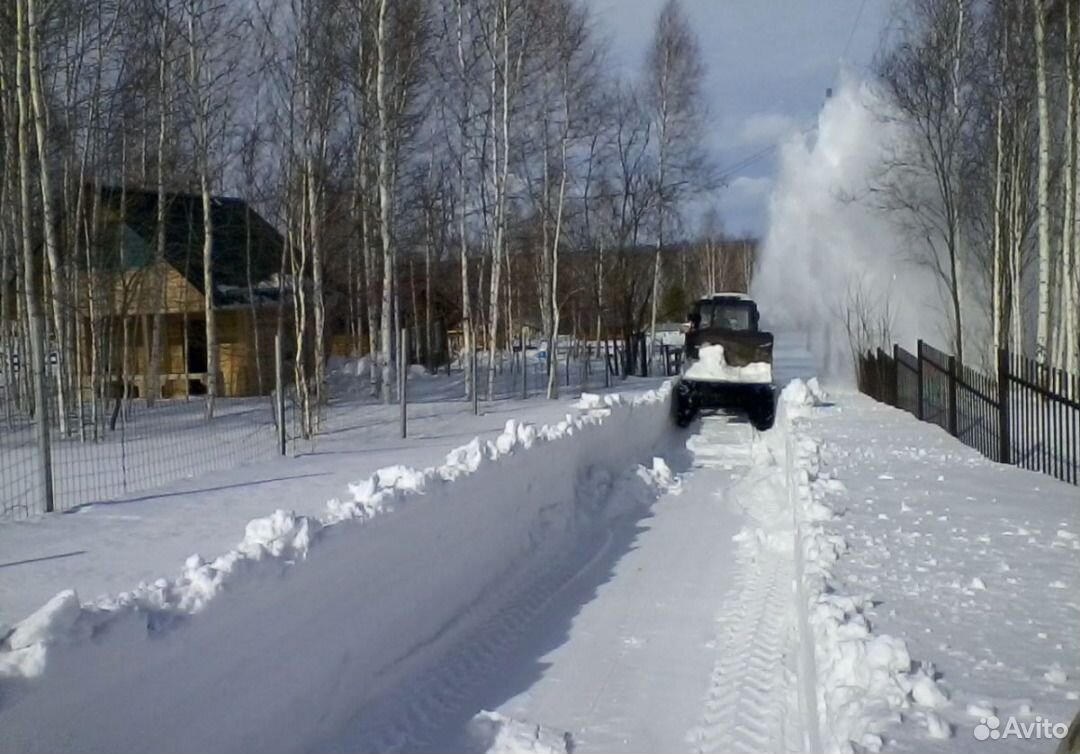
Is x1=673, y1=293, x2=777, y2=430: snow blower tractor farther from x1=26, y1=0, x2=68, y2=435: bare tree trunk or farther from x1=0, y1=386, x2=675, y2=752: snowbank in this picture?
x1=0, y1=386, x2=675, y2=752: snowbank

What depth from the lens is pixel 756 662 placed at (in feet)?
23.9

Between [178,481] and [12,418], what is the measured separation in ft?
34.0

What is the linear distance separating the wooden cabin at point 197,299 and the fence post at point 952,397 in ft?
54.4

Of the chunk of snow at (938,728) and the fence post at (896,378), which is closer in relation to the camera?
the chunk of snow at (938,728)

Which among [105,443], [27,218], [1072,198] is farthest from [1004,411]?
[105,443]

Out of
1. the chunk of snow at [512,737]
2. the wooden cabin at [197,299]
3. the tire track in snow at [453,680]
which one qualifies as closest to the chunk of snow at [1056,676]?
the chunk of snow at [512,737]

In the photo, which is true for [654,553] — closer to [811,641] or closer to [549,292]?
[811,641]

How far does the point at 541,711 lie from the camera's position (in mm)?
6430

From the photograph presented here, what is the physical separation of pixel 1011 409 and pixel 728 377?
10.2m

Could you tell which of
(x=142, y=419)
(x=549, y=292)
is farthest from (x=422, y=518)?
(x=549, y=292)

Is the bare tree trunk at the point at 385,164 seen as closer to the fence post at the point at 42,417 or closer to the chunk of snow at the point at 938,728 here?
the fence post at the point at 42,417

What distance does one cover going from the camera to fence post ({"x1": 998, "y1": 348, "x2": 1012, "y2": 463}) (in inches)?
521

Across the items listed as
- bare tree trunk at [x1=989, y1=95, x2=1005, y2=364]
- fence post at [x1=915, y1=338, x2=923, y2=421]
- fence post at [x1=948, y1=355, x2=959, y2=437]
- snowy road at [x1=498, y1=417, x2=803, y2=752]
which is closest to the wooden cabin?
fence post at [x1=915, y1=338, x2=923, y2=421]
